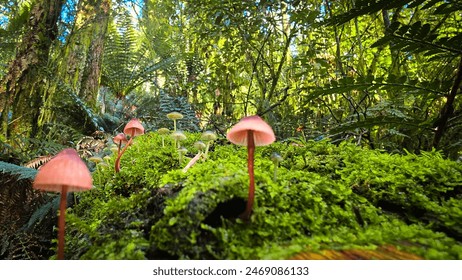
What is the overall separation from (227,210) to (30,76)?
11.9 ft

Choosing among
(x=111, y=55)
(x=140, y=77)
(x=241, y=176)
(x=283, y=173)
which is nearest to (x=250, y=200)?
(x=241, y=176)

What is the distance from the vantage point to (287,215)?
943 mm

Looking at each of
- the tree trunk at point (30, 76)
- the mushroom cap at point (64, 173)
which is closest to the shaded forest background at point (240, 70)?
the tree trunk at point (30, 76)

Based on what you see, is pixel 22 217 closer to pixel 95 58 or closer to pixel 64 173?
pixel 64 173

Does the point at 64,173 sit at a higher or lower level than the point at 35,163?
lower

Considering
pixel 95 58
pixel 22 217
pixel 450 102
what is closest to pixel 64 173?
pixel 22 217

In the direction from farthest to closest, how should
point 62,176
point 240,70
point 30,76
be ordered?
point 240,70 < point 30,76 < point 62,176

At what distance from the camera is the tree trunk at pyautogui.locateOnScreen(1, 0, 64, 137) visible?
10.9ft

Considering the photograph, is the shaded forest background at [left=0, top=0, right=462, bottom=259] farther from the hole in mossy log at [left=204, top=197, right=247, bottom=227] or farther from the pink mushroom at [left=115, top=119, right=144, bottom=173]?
the hole in mossy log at [left=204, top=197, right=247, bottom=227]

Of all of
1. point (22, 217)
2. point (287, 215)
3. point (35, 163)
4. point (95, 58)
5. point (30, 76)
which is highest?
point (95, 58)

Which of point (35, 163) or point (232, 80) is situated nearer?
point (35, 163)

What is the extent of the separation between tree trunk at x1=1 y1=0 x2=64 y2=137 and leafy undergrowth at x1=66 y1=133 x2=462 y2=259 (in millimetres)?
2738

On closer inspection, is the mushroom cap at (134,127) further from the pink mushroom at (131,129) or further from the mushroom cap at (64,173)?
the mushroom cap at (64,173)

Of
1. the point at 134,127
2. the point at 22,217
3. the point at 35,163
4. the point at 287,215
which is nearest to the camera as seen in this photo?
the point at 287,215
